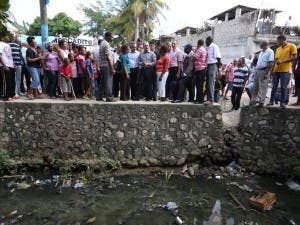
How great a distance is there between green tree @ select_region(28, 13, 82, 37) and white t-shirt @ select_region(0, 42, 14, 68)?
3237 centimetres

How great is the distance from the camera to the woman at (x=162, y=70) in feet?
27.7

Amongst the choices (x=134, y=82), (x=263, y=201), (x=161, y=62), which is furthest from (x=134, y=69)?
(x=263, y=201)

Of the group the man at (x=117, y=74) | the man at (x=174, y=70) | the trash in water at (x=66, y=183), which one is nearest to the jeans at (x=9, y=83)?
the trash in water at (x=66, y=183)

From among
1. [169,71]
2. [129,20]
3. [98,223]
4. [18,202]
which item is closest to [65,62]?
[169,71]

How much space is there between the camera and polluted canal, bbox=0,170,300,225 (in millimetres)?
5898

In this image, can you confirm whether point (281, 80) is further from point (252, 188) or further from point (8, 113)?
point (8, 113)

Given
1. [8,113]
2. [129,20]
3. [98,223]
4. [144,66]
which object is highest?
[129,20]

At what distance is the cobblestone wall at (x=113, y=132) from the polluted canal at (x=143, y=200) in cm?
60

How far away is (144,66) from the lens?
865cm

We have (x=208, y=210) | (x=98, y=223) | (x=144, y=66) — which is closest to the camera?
(x=98, y=223)

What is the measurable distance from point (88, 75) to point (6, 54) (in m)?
2.24

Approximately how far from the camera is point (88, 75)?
29.2 ft

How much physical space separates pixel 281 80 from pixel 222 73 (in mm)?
3733

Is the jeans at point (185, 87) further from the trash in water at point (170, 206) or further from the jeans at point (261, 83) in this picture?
the trash in water at point (170, 206)
